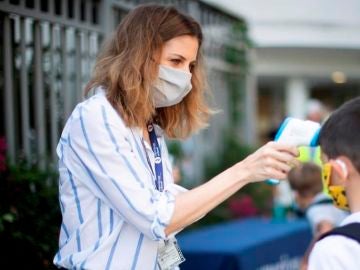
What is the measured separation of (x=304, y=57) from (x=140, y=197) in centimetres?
1065

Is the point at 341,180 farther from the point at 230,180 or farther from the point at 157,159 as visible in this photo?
the point at 157,159

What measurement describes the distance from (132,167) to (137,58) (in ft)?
1.31

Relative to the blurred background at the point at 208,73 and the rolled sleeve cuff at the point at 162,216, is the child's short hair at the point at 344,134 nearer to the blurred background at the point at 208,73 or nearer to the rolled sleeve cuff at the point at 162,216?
the rolled sleeve cuff at the point at 162,216

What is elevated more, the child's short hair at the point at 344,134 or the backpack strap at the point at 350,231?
the child's short hair at the point at 344,134

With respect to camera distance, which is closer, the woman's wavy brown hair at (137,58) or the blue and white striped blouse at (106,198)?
the blue and white striped blouse at (106,198)

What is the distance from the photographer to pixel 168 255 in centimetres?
226

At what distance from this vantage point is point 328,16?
1149cm

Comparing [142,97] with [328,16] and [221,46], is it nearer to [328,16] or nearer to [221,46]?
[221,46]

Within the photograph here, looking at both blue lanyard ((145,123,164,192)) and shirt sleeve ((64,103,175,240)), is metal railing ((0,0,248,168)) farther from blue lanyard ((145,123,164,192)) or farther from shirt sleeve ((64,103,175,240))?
shirt sleeve ((64,103,175,240))

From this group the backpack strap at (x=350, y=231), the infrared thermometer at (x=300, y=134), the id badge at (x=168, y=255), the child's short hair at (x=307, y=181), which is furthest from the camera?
the child's short hair at (x=307, y=181)

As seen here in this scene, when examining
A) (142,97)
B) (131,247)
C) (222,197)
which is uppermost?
(142,97)

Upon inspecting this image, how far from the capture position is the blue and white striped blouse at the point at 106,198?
1.95m

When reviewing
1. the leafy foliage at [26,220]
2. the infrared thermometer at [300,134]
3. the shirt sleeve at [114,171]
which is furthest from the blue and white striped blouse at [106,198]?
the leafy foliage at [26,220]

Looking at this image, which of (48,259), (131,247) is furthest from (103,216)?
(48,259)
